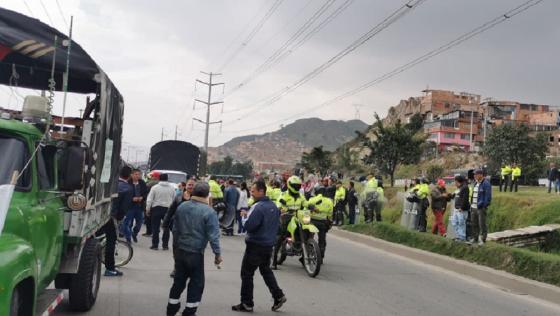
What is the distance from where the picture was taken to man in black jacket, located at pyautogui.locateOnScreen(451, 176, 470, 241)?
47.7 ft

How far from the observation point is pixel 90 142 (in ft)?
23.5

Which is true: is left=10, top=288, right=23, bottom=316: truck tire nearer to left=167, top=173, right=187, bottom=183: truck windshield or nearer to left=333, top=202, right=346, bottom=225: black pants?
left=333, top=202, right=346, bottom=225: black pants

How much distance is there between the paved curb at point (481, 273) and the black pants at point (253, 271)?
5182 millimetres

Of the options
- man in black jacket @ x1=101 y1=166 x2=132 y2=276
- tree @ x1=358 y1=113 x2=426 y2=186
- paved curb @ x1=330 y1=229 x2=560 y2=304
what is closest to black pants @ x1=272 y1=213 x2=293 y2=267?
man in black jacket @ x1=101 y1=166 x2=132 y2=276

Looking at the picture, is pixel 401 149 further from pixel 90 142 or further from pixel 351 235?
pixel 90 142

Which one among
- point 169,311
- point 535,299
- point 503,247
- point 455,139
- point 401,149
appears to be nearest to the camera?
point 169,311

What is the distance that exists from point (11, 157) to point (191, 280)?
8.23ft

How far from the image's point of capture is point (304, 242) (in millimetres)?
11617

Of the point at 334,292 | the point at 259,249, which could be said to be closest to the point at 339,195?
the point at 334,292

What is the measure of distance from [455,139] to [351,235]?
96466mm

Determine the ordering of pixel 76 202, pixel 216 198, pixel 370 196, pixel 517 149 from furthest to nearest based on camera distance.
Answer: pixel 517 149, pixel 370 196, pixel 216 198, pixel 76 202

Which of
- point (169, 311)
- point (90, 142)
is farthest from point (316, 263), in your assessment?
point (90, 142)

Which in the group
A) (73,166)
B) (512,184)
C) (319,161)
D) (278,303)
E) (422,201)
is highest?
(319,161)

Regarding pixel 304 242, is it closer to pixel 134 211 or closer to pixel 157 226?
pixel 157 226
